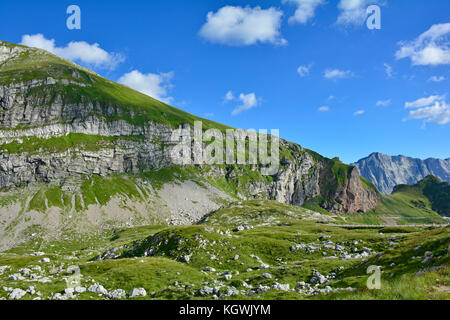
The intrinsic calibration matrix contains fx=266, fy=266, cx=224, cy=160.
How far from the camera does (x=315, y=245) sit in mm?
60375

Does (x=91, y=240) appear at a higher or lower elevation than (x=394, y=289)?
lower

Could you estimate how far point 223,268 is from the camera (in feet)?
165

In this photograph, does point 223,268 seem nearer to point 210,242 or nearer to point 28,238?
point 210,242

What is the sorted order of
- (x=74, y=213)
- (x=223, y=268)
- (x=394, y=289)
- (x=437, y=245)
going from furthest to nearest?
(x=74, y=213) → (x=223, y=268) → (x=437, y=245) → (x=394, y=289)
